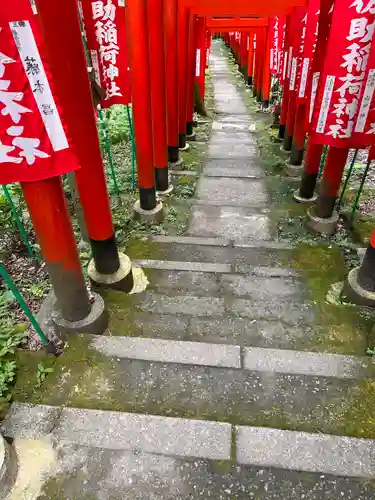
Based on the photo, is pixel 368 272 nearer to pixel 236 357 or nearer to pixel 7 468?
pixel 236 357

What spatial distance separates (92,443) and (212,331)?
5.31 feet

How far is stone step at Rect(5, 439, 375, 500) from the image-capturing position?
237 cm

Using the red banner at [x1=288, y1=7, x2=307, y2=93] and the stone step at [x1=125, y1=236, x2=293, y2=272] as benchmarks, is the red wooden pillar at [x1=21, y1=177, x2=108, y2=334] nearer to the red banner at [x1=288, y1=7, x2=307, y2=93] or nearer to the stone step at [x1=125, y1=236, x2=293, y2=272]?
the stone step at [x1=125, y1=236, x2=293, y2=272]

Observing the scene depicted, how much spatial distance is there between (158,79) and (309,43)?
2.74 m

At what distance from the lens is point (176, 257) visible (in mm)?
5352

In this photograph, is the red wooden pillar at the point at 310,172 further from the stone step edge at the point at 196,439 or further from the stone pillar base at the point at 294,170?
the stone step edge at the point at 196,439

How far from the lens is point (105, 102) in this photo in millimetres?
4859

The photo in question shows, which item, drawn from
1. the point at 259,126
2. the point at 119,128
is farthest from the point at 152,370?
the point at 259,126

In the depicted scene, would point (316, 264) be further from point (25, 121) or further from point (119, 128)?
point (119, 128)

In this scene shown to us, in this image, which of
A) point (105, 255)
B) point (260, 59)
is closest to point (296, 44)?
point (105, 255)

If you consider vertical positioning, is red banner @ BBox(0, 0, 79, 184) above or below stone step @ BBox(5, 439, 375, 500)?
above

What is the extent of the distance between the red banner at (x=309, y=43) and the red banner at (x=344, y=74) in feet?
6.04

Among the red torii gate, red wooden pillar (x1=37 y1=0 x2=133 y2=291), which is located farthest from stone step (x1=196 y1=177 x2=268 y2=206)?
the red torii gate

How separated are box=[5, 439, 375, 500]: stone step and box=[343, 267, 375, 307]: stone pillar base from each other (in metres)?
2.03
